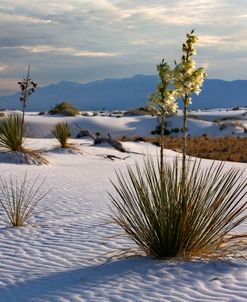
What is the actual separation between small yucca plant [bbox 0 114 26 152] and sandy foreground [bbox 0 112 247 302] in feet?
22.9

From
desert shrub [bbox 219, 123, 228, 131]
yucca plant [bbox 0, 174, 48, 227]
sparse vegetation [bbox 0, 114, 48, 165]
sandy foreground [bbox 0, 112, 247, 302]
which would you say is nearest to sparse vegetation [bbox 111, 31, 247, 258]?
sandy foreground [bbox 0, 112, 247, 302]

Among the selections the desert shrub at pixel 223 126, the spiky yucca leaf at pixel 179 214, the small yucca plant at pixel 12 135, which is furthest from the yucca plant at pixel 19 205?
the desert shrub at pixel 223 126

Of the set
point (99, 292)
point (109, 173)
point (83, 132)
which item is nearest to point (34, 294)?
point (99, 292)

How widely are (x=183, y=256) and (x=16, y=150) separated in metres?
12.2

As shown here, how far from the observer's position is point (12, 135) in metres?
17.9

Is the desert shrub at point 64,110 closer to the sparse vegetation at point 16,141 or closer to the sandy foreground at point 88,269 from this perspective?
the sparse vegetation at point 16,141

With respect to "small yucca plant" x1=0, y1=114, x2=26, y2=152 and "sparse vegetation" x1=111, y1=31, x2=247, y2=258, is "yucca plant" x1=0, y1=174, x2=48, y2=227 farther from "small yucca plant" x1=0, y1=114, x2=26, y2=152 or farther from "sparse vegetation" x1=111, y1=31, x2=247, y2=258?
"small yucca plant" x1=0, y1=114, x2=26, y2=152

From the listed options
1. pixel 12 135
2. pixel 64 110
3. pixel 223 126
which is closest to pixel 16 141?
pixel 12 135

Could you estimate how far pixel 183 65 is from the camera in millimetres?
6227

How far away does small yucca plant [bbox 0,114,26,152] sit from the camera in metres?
18.0

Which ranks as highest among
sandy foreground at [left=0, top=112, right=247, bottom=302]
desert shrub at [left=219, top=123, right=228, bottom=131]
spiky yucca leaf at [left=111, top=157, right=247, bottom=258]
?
desert shrub at [left=219, top=123, right=228, bottom=131]

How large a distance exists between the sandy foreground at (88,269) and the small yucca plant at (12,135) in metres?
6.97

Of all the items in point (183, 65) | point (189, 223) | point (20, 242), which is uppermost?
point (183, 65)

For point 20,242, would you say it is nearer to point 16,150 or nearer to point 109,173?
point 109,173
